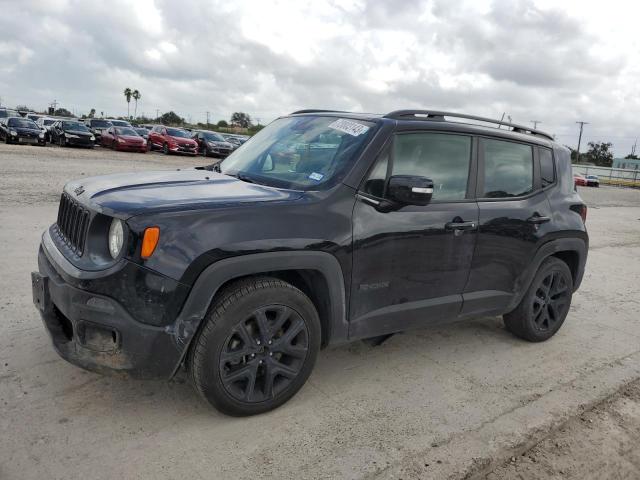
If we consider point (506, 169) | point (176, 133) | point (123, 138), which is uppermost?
point (176, 133)

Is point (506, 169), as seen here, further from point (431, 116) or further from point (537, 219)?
point (431, 116)

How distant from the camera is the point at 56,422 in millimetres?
2854

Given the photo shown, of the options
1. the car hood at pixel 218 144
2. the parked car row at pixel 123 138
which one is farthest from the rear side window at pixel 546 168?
the car hood at pixel 218 144

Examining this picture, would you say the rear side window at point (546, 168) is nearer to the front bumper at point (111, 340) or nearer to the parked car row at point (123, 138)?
the front bumper at point (111, 340)

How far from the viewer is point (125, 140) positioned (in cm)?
2741

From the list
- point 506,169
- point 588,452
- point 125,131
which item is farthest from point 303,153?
point 125,131

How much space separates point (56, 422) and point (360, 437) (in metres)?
A: 1.67

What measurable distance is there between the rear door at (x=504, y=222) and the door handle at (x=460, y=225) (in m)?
0.12

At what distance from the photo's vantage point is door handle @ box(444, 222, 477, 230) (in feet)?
11.9

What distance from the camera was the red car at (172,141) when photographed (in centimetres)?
2819

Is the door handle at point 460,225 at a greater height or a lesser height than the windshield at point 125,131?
lesser

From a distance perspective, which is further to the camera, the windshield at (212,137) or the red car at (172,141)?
the windshield at (212,137)

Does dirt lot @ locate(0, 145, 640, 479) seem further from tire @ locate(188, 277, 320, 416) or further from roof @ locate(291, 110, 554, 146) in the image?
roof @ locate(291, 110, 554, 146)

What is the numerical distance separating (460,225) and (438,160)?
1.59 feet
